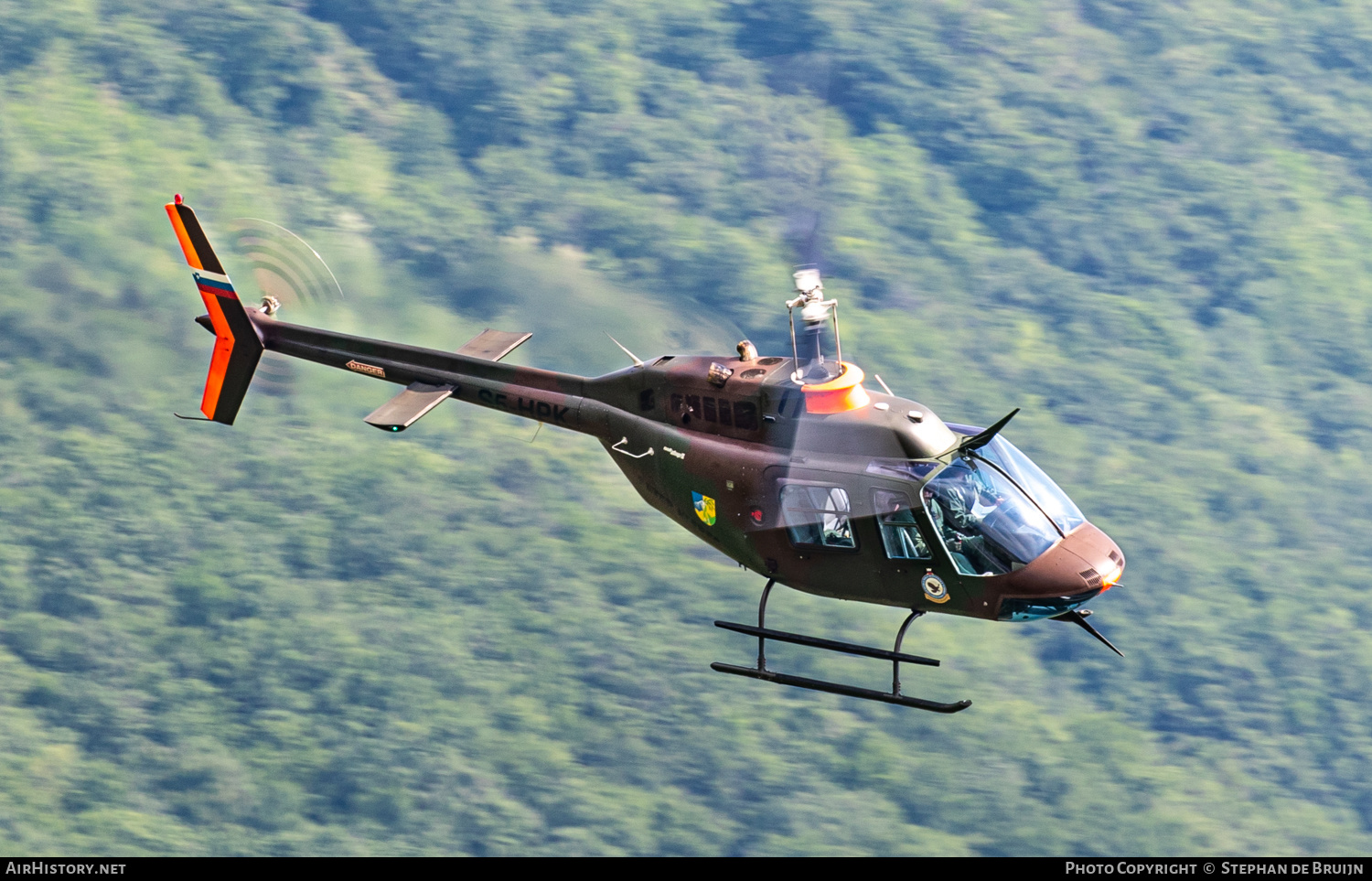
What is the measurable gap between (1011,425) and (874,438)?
32497mm

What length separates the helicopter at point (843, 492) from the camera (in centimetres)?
1505

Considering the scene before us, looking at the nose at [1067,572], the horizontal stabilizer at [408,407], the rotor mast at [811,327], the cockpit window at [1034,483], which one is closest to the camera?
the nose at [1067,572]

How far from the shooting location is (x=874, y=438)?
598 inches

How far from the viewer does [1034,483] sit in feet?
50.7

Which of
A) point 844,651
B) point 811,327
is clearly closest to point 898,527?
point 844,651

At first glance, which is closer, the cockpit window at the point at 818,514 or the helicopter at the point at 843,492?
the helicopter at the point at 843,492

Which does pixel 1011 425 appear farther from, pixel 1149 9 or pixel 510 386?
pixel 510 386

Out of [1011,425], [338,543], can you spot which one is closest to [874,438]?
[338,543]

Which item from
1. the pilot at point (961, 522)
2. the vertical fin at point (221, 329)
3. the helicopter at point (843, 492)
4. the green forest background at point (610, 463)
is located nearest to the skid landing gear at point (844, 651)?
the helicopter at point (843, 492)

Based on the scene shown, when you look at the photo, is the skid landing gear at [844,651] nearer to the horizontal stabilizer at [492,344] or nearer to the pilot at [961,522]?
the pilot at [961,522]

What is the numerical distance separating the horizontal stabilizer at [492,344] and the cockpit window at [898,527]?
4.76 m

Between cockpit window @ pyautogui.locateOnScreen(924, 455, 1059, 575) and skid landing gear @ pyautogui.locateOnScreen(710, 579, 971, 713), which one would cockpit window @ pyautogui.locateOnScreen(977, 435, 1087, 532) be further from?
skid landing gear @ pyautogui.locateOnScreen(710, 579, 971, 713)

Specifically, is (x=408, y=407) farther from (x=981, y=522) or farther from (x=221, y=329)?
(x=981, y=522)

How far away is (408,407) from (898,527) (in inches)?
201
